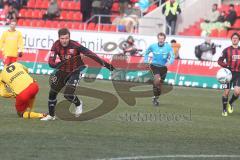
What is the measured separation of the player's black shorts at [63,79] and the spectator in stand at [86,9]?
70.0 feet

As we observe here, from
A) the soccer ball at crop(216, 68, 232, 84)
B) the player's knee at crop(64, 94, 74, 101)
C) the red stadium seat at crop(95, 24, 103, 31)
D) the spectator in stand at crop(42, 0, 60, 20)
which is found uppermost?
the spectator in stand at crop(42, 0, 60, 20)

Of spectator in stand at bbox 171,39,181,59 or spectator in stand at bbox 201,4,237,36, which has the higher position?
spectator in stand at bbox 201,4,237,36

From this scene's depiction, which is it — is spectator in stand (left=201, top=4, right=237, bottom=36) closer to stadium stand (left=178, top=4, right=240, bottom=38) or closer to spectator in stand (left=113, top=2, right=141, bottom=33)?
stadium stand (left=178, top=4, right=240, bottom=38)

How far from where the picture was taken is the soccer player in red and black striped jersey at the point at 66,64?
1470 cm

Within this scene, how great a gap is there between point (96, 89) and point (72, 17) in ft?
41.8

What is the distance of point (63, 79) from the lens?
15.1 m

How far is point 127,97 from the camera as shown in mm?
21547

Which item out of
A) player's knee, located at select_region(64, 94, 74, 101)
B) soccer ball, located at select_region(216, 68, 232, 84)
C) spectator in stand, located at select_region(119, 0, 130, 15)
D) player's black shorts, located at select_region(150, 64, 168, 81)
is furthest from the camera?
spectator in stand, located at select_region(119, 0, 130, 15)

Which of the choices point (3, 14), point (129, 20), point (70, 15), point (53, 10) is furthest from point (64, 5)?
point (129, 20)

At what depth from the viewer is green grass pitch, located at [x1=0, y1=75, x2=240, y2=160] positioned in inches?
436

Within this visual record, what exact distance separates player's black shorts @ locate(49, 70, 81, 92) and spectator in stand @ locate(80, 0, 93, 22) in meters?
21.3

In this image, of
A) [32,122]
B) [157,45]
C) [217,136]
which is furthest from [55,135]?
[157,45]

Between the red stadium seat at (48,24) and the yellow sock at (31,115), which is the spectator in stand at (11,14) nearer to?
the red stadium seat at (48,24)

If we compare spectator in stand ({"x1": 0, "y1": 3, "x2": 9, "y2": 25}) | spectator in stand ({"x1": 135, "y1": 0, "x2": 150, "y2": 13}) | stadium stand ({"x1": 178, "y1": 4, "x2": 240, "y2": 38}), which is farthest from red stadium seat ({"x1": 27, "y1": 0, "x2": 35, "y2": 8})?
stadium stand ({"x1": 178, "y1": 4, "x2": 240, "y2": 38})
